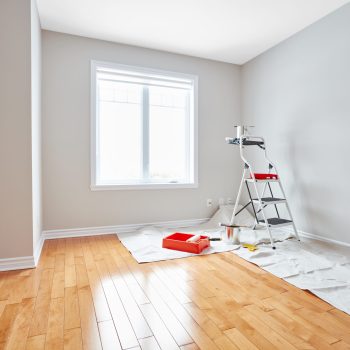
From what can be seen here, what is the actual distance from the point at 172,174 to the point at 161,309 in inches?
95.4

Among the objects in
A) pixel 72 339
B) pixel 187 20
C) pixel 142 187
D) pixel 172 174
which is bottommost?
pixel 72 339

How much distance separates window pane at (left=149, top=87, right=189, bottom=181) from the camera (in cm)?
375

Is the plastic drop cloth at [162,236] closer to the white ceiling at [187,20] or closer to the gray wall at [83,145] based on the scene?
the gray wall at [83,145]

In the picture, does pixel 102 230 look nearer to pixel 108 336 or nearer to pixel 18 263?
pixel 18 263

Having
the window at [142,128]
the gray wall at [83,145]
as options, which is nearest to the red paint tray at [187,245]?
the gray wall at [83,145]

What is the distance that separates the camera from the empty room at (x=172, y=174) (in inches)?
61.0

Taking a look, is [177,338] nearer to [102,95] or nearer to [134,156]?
[134,156]

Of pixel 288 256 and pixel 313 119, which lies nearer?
pixel 288 256

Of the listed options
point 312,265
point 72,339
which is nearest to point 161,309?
point 72,339

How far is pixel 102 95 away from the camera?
3.49m

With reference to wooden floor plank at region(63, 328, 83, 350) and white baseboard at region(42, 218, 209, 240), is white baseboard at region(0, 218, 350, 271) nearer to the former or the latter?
white baseboard at region(42, 218, 209, 240)

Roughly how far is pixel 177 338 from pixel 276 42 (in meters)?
3.61

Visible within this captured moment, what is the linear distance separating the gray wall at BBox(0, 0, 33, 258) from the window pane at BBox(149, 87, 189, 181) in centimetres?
172

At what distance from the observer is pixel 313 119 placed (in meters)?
3.03
